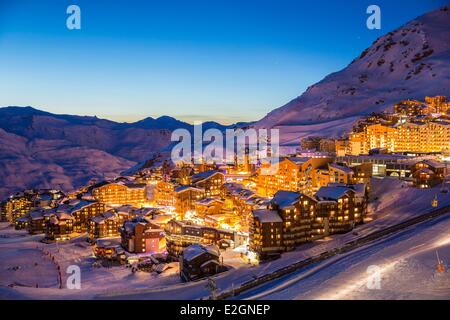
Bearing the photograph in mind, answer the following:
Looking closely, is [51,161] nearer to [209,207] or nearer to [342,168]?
[209,207]

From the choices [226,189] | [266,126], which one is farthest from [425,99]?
[226,189]

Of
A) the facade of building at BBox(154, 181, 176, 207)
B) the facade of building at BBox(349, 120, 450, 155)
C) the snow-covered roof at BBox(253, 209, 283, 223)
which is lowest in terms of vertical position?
the facade of building at BBox(154, 181, 176, 207)

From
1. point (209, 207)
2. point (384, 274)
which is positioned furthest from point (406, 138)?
point (384, 274)

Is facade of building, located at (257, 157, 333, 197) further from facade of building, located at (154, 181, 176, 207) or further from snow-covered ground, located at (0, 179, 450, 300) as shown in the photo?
facade of building, located at (154, 181, 176, 207)

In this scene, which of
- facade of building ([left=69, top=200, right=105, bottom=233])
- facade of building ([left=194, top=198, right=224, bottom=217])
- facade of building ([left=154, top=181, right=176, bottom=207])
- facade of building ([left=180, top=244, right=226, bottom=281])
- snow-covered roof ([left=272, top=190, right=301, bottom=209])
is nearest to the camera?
facade of building ([left=180, top=244, right=226, bottom=281])

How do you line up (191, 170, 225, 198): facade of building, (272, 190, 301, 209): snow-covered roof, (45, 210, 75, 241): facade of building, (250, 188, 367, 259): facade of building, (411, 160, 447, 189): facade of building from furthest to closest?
(191, 170, 225, 198): facade of building < (45, 210, 75, 241): facade of building < (411, 160, 447, 189): facade of building < (272, 190, 301, 209): snow-covered roof < (250, 188, 367, 259): facade of building

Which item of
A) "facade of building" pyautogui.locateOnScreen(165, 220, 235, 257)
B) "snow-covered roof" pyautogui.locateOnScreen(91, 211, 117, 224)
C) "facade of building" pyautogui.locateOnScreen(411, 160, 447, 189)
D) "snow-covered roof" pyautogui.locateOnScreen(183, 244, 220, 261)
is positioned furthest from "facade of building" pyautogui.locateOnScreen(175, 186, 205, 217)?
"facade of building" pyautogui.locateOnScreen(411, 160, 447, 189)
